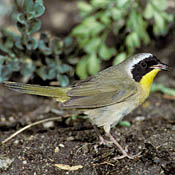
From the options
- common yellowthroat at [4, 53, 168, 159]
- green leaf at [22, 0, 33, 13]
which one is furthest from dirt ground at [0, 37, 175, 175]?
green leaf at [22, 0, 33, 13]

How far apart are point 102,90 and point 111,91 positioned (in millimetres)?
104

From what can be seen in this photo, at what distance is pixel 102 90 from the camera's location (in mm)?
3785

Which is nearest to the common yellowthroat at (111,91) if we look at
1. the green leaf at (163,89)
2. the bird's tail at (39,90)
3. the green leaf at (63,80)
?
the bird's tail at (39,90)

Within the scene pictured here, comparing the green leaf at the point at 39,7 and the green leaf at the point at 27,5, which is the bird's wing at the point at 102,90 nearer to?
the green leaf at the point at 39,7

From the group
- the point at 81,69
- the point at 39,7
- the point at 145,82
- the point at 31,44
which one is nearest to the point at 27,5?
the point at 39,7

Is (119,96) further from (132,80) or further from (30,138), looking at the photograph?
(30,138)

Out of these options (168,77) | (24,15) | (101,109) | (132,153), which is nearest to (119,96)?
(101,109)

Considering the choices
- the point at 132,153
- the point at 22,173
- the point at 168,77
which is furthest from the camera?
the point at 168,77

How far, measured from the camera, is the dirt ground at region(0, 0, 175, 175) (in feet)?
10.7

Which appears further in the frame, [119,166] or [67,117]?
[67,117]

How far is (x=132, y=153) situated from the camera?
11.5 feet

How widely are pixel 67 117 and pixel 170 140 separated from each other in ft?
4.77

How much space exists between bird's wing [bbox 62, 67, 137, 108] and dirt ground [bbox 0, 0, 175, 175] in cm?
46

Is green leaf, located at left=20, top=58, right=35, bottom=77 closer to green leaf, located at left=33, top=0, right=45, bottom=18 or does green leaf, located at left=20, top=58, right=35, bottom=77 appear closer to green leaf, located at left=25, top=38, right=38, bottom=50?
green leaf, located at left=25, top=38, right=38, bottom=50
